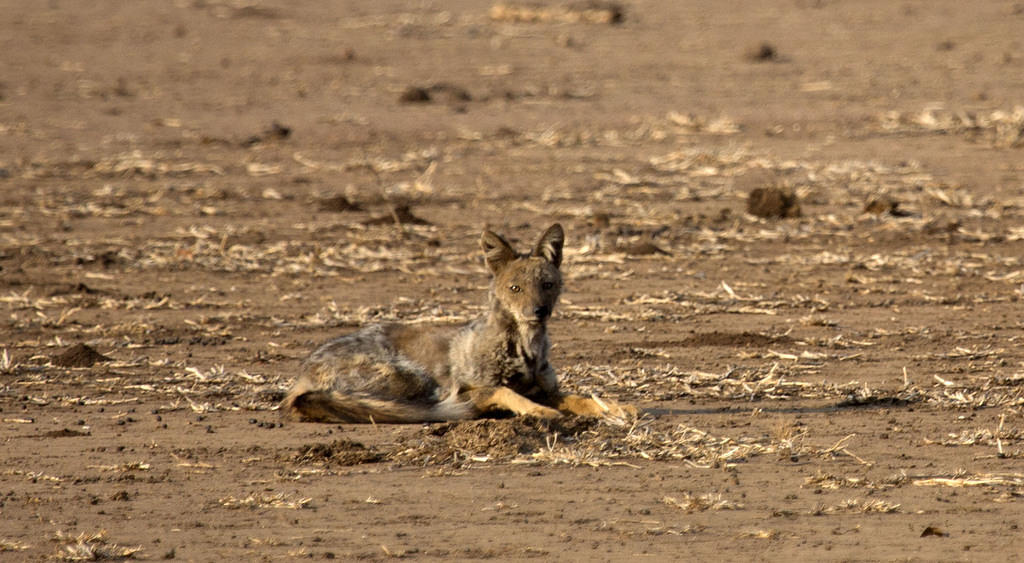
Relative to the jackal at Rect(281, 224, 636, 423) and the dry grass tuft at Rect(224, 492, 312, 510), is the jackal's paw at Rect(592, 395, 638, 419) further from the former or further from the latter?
the dry grass tuft at Rect(224, 492, 312, 510)

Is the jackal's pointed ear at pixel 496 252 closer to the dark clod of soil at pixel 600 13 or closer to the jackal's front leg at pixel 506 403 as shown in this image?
the jackal's front leg at pixel 506 403

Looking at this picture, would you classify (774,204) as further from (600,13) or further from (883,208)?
(600,13)

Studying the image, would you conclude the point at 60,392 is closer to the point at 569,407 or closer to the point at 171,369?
the point at 171,369

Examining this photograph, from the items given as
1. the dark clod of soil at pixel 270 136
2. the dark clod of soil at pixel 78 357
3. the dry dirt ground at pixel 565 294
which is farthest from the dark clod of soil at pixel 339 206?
the dark clod of soil at pixel 78 357

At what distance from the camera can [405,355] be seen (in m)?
8.01

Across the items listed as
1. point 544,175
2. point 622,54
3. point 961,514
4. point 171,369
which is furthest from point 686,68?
point 961,514

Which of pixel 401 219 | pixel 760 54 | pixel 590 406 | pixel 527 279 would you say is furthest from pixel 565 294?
pixel 760 54

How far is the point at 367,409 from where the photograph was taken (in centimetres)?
773

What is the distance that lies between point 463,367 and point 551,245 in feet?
2.35

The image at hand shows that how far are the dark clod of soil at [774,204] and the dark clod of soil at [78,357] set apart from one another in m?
6.52

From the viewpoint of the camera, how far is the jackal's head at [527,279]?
776 centimetres

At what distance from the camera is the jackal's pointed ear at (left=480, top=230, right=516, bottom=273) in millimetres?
7984

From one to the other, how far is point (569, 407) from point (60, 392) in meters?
2.70

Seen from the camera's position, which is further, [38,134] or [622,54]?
[622,54]
